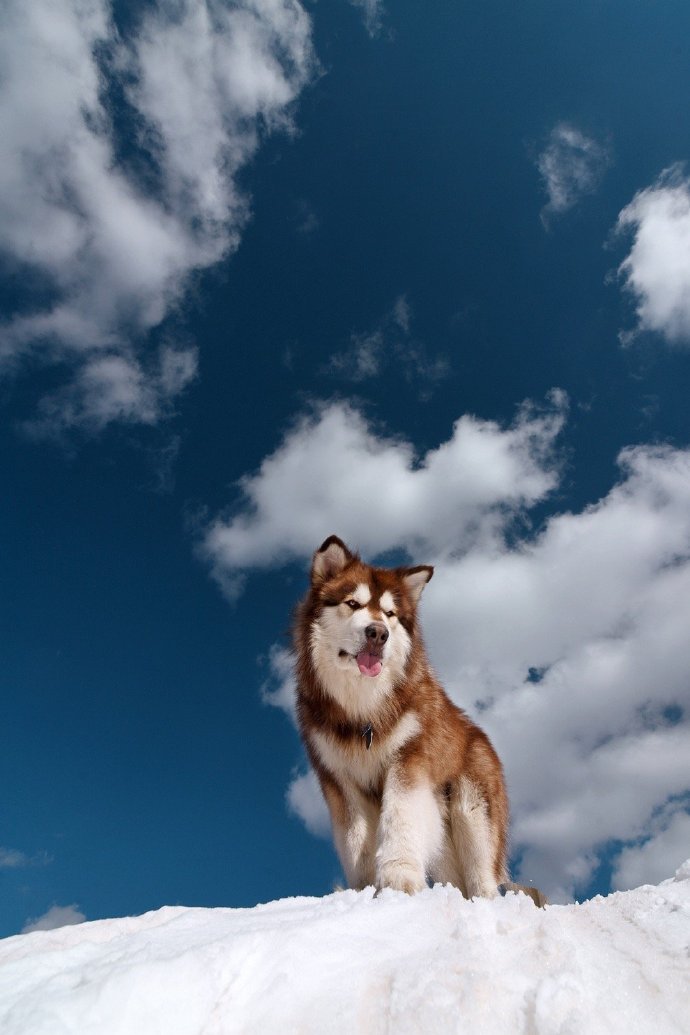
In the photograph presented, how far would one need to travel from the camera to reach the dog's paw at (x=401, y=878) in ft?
18.4

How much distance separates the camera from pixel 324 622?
7500mm

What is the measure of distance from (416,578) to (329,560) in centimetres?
111

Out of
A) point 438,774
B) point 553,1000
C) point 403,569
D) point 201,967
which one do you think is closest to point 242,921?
point 201,967

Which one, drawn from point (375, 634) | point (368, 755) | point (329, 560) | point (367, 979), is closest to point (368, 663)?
point (375, 634)

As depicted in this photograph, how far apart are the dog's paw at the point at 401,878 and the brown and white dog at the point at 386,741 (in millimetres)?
171

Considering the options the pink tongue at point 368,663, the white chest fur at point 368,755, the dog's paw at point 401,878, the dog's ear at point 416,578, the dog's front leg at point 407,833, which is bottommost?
the dog's paw at point 401,878

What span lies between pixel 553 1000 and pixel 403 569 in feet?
18.9

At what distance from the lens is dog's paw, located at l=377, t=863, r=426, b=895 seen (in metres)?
5.60

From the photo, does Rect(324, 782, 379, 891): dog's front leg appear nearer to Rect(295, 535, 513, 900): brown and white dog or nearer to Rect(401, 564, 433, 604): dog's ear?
Rect(295, 535, 513, 900): brown and white dog

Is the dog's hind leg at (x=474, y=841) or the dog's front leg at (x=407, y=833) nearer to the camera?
the dog's front leg at (x=407, y=833)

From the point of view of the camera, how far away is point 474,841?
22.7ft

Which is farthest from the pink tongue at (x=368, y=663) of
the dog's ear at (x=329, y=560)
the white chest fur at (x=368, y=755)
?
the dog's ear at (x=329, y=560)

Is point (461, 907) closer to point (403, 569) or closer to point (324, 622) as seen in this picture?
point (324, 622)

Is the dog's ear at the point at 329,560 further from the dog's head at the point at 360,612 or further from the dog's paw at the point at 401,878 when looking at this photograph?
the dog's paw at the point at 401,878
